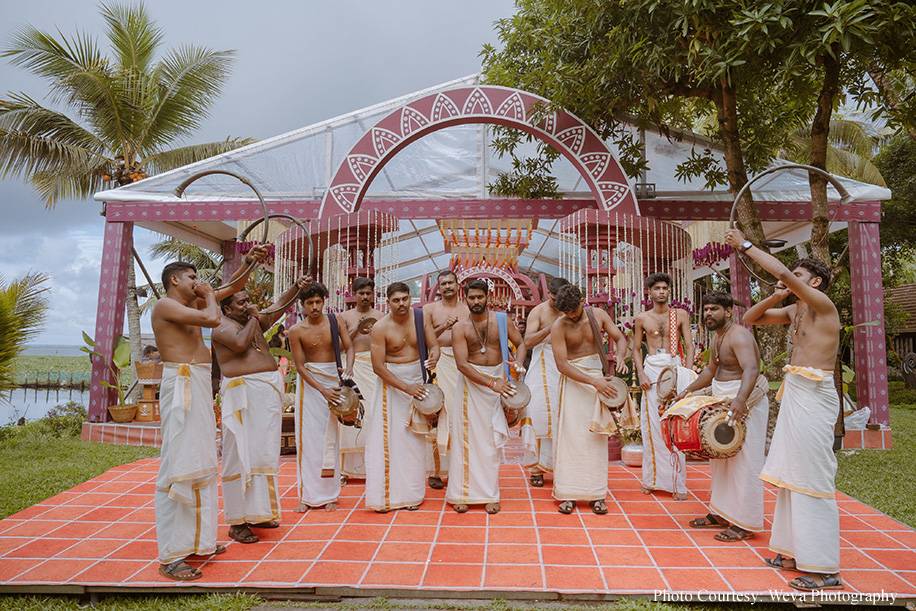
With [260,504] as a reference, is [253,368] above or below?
above

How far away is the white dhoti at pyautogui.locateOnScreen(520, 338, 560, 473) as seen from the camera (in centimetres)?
627

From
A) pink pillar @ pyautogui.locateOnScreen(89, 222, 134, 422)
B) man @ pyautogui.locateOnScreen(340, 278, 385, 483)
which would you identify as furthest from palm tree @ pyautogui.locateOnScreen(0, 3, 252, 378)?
man @ pyautogui.locateOnScreen(340, 278, 385, 483)

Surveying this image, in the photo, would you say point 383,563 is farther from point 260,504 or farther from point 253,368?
point 253,368

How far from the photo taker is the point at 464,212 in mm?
9984

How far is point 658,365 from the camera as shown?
19.6 ft

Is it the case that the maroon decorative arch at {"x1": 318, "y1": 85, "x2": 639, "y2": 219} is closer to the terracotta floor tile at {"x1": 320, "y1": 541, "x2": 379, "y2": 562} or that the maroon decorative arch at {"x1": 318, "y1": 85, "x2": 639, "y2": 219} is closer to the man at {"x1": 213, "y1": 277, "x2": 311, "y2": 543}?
the man at {"x1": 213, "y1": 277, "x2": 311, "y2": 543}

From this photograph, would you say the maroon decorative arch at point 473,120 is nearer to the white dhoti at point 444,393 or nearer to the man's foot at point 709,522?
the white dhoti at point 444,393

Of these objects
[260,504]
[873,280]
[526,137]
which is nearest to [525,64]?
[526,137]

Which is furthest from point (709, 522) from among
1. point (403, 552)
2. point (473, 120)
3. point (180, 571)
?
point (473, 120)

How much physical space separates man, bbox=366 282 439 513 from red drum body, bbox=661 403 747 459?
2.16 meters

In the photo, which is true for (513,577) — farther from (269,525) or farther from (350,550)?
(269,525)

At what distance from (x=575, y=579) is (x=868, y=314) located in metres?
7.39

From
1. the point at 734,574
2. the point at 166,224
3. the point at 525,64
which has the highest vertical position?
the point at 525,64

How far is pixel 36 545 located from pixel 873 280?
10.3 metres
